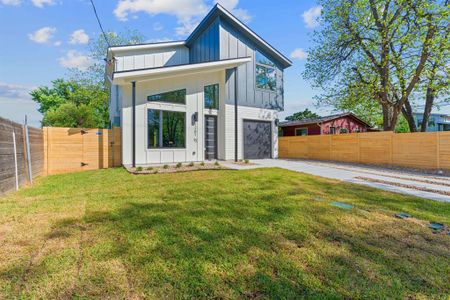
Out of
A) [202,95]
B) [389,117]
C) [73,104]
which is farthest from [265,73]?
[73,104]

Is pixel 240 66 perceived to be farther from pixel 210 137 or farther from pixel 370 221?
pixel 370 221

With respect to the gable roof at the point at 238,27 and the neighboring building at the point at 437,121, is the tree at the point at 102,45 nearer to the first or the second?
the gable roof at the point at 238,27

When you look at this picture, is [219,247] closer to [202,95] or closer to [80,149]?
[80,149]

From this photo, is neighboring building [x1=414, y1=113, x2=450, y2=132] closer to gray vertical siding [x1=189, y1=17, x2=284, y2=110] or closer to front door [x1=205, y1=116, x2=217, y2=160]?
gray vertical siding [x1=189, y1=17, x2=284, y2=110]

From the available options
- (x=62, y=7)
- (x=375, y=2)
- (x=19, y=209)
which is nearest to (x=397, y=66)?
(x=375, y=2)

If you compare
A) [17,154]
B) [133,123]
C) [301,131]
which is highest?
[301,131]

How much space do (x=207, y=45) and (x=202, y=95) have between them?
3.15 meters

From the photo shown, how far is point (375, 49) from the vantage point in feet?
41.4

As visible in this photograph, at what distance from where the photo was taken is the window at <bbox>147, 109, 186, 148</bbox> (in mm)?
9328

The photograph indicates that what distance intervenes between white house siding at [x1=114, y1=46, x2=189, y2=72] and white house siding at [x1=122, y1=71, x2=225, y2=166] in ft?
12.0

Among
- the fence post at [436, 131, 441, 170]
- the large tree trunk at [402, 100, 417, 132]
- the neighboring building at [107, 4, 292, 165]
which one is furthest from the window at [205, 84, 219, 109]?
the large tree trunk at [402, 100, 417, 132]

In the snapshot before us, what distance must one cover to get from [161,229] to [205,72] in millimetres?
8822

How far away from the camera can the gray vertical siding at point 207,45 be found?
37.0 feet

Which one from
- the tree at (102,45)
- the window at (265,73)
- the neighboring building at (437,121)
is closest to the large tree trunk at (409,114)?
the window at (265,73)
